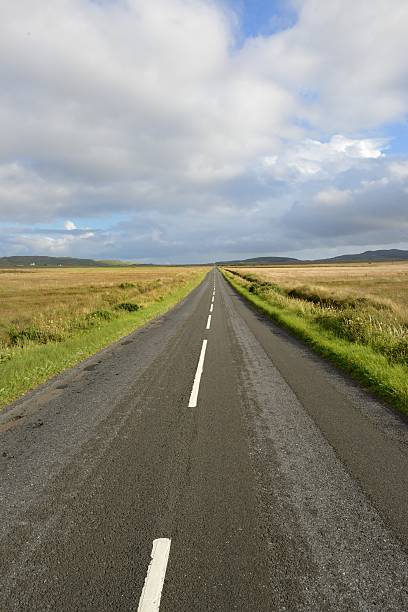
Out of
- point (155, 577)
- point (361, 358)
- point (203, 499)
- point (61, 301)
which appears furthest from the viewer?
point (61, 301)

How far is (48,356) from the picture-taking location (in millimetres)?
10141

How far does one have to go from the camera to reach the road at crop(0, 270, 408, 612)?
262cm

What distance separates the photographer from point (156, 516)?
3391 mm

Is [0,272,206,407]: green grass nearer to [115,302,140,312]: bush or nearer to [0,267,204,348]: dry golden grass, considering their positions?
[0,267,204,348]: dry golden grass

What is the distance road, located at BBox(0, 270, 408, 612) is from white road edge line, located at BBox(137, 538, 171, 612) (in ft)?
0.03

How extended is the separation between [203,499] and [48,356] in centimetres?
793

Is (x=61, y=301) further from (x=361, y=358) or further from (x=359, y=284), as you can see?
(x=359, y=284)

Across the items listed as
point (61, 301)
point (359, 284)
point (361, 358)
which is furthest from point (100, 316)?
point (359, 284)

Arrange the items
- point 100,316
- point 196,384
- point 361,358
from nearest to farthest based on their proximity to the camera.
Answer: point 196,384
point 361,358
point 100,316

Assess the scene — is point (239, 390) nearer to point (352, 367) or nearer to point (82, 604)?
point (352, 367)

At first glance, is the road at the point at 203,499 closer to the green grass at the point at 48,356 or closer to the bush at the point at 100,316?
the green grass at the point at 48,356

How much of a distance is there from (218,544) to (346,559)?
1.06 meters

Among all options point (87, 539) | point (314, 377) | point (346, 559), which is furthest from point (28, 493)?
point (314, 377)

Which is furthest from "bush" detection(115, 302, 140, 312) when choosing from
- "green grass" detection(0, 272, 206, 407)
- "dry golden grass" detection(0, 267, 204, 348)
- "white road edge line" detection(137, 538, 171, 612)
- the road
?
"white road edge line" detection(137, 538, 171, 612)
